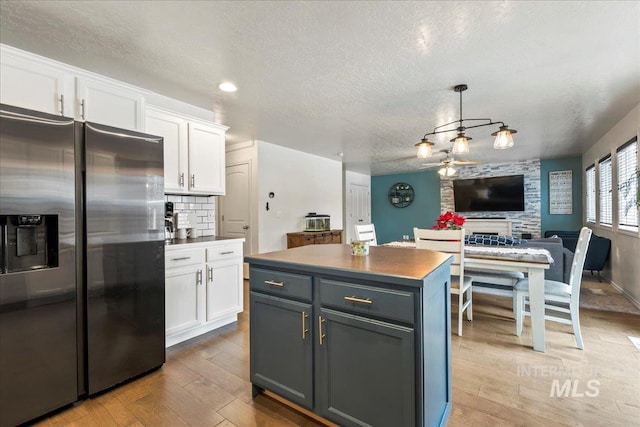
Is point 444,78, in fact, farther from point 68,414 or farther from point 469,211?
point 469,211

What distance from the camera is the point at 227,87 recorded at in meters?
2.85

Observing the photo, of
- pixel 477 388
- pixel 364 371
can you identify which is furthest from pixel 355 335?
pixel 477 388

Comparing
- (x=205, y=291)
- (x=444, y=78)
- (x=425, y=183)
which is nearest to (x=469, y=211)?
(x=425, y=183)

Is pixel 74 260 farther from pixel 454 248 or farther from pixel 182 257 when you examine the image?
pixel 454 248

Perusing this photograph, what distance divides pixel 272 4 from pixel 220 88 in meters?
1.33

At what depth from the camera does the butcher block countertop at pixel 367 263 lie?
53.3 inches

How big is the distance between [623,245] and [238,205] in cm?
575

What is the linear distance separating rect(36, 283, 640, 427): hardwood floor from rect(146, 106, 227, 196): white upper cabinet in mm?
1549

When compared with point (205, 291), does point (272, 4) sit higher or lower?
higher

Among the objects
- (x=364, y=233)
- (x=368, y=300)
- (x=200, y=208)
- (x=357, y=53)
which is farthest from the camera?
(x=364, y=233)

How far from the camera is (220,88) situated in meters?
2.87

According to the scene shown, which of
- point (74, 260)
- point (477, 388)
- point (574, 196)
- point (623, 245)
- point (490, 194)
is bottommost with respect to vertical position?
point (477, 388)

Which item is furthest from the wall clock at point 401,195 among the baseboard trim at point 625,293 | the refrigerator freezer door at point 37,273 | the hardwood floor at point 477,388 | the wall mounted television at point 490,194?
the refrigerator freezer door at point 37,273

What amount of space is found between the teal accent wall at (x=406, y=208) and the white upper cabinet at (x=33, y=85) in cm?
804
